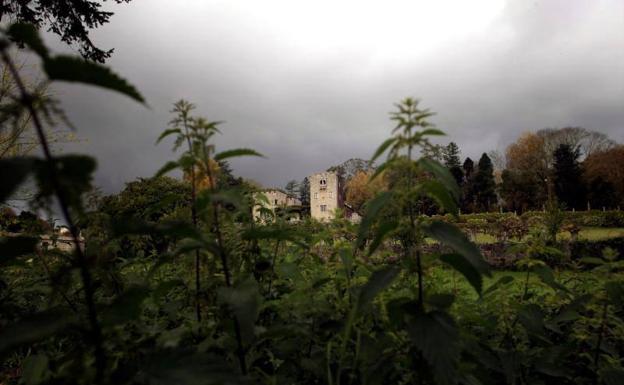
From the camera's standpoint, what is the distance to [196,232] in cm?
101

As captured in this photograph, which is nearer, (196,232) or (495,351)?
(196,232)

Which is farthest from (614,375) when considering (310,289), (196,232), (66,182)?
(66,182)

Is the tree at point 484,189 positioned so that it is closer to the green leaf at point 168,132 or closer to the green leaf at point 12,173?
the green leaf at point 168,132

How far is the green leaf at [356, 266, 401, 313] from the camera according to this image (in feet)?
3.71

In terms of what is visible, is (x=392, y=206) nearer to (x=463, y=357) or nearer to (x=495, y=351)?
(x=463, y=357)

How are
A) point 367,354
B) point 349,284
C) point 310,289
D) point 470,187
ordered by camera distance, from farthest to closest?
point 470,187, point 310,289, point 349,284, point 367,354

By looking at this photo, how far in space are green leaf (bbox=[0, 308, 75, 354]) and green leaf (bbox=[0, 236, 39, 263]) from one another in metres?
0.20

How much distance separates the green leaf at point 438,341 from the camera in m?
1.03

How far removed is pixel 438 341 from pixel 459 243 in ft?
0.96

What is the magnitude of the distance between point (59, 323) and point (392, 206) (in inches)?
43.1

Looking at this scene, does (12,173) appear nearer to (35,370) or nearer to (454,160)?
(35,370)

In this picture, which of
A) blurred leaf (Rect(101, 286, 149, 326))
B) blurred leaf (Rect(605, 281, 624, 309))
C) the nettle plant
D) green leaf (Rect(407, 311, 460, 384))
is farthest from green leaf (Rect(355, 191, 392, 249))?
blurred leaf (Rect(605, 281, 624, 309))

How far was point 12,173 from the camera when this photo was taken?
656mm

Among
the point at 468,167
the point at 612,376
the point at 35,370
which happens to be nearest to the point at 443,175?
the point at 612,376
